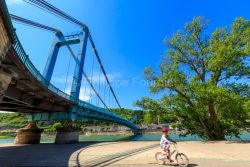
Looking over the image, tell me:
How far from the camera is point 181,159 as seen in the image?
762 centimetres

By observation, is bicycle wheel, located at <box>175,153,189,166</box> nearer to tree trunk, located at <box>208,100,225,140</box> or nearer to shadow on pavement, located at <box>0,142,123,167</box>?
shadow on pavement, located at <box>0,142,123,167</box>

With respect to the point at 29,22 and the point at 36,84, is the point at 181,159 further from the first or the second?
the point at 29,22

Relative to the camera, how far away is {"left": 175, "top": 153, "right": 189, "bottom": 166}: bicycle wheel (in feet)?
24.6

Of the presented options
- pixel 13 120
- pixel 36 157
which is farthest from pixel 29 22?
pixel 13 120

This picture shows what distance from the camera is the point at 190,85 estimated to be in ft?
62.0

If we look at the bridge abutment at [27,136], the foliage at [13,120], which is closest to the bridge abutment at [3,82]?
the bridge abutment at [27,136]

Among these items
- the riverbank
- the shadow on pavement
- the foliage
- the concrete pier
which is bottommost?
the shadow on pavement

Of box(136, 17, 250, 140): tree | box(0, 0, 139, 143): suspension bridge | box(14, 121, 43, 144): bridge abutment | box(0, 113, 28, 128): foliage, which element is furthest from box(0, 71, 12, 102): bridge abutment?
box(0, 113, 28, 128): foliage

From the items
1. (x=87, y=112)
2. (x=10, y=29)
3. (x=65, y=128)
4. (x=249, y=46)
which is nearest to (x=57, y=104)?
(x=65, y=128)

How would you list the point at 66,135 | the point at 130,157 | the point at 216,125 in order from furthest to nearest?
the point at 66,135
the point at 216,125
the point at 130,157

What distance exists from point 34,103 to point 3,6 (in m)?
17.0

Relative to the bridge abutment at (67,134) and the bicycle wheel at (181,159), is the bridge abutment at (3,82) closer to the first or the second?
the bicycle wheel at (181,159)

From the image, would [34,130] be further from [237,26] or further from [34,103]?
[237,26]

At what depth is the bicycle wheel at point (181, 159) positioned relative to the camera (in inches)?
295
